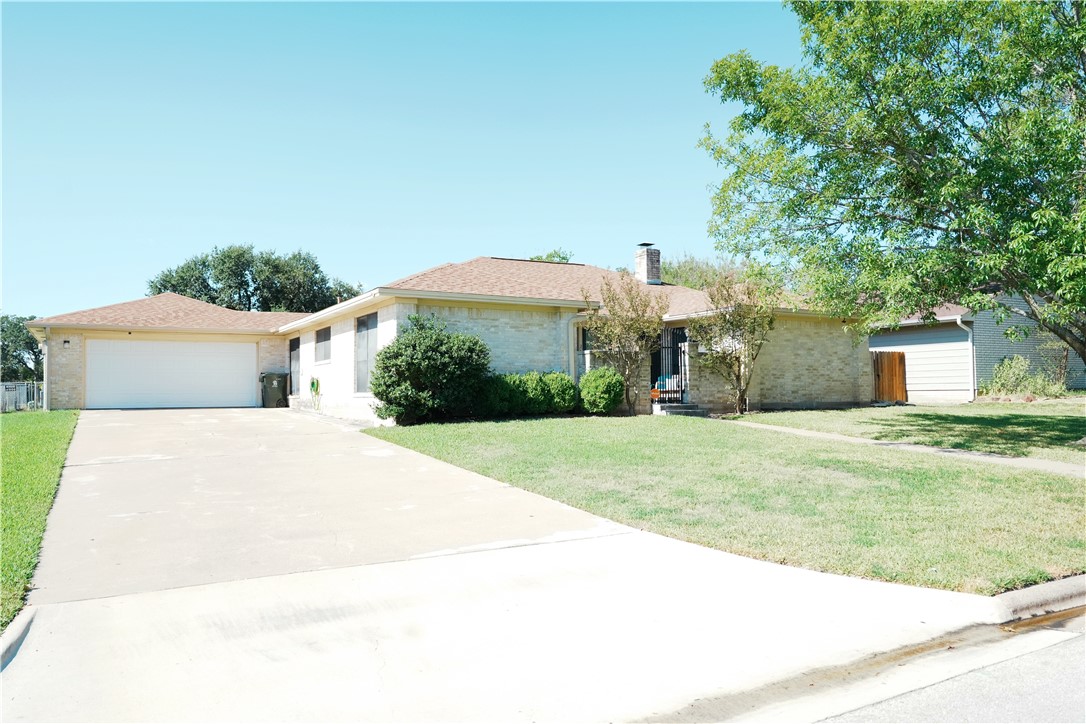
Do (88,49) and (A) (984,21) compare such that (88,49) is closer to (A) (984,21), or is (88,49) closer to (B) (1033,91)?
(A) (984,21)

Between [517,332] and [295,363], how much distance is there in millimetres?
11255

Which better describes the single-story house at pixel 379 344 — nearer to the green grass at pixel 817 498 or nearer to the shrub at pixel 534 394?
the shrub at pixel 534 394

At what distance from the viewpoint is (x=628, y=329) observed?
17.6 meters

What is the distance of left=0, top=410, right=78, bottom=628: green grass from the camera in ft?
15.8

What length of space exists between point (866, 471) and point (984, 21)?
8.04m

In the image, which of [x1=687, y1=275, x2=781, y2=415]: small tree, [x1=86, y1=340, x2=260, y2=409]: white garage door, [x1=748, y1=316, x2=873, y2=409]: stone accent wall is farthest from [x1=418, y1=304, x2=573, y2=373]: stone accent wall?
[x1=86, y1=340, x2=260, y2=409]: white garage door

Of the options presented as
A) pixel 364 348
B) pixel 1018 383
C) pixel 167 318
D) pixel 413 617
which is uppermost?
pixel 167 318

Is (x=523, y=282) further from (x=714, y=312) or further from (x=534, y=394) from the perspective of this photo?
(x=714, y=312)

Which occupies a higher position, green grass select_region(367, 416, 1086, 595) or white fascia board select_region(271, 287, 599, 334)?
white fascia board select_region(271, 287, 599, 334)

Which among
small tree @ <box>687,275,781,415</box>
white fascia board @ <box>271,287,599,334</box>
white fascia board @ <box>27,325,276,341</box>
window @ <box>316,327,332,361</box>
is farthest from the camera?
white fascia board @ <box>27,325,276,341</box>

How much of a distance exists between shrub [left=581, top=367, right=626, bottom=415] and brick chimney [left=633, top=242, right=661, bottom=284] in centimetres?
749

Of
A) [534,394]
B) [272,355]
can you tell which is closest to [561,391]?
[534,394]

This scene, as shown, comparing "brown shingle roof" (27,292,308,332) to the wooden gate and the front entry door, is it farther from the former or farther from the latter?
the wooden gate

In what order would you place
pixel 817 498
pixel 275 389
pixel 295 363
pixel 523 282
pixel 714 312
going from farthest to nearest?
1. pixel 275 389
2. pixel 295 363
3. pixel 523 282
4. pixel 714 312
5. pixel 817 498
